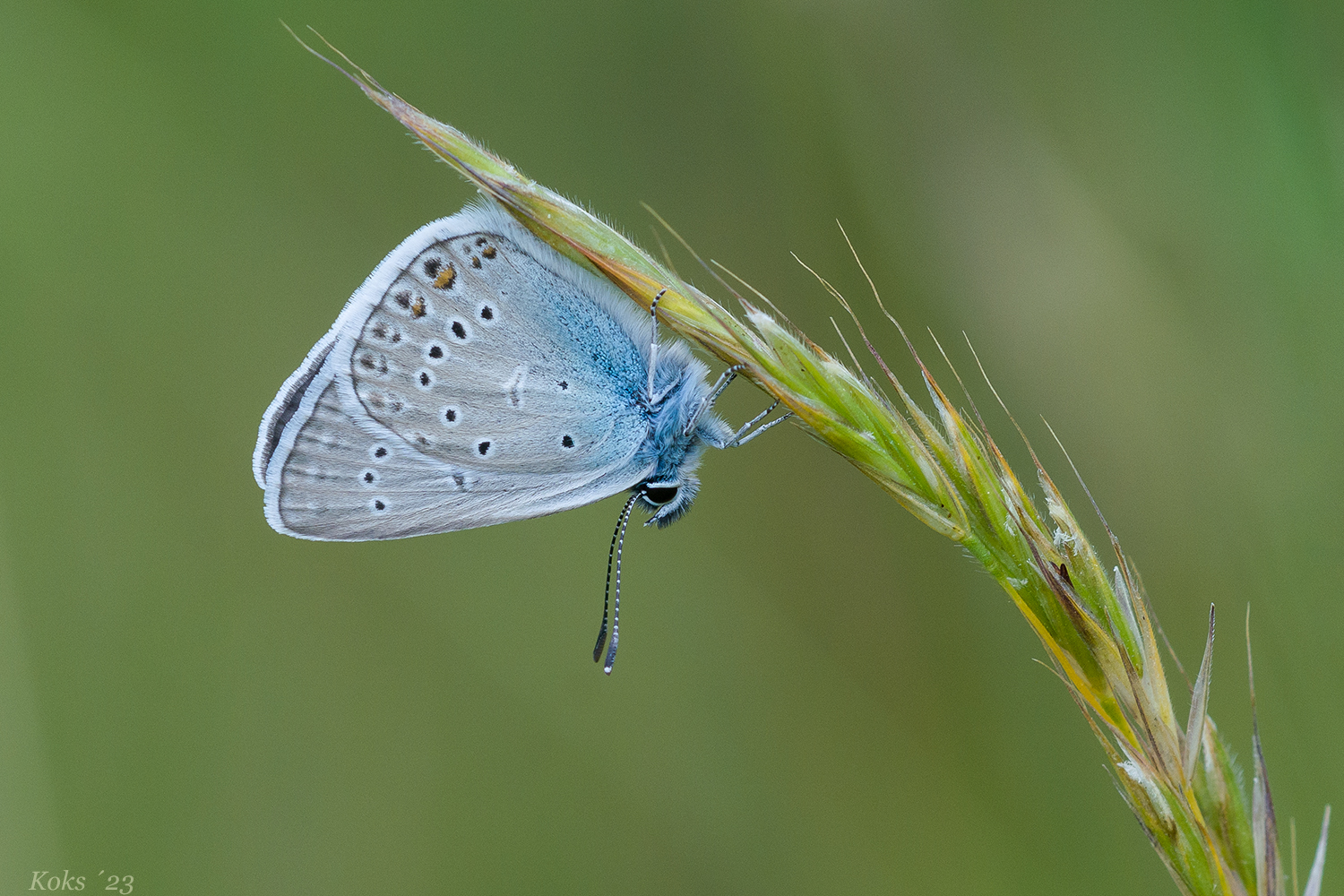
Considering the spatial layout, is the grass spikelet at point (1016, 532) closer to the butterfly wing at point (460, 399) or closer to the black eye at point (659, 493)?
the butterfly wing at point (460, 399)

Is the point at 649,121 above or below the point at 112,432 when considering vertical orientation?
above

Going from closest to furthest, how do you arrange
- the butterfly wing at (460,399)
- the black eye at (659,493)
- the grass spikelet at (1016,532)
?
the grass spikelet at (1016,532), the butterfly wing at (460,399), the black eye at (659,493)

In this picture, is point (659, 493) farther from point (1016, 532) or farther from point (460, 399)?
point (1016, 532)

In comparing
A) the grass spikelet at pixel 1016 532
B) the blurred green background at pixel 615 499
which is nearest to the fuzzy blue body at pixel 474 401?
the grass spikelet at pixel 1016 532

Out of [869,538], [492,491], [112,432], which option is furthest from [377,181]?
[869,538]

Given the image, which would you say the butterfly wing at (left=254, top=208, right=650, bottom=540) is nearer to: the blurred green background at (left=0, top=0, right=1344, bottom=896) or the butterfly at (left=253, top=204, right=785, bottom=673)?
the butterfly at (left=253, top=204, right=785, bottom=673)

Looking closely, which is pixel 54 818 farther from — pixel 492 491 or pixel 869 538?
pixel 869 538

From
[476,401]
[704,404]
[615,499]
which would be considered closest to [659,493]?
[704,404]
